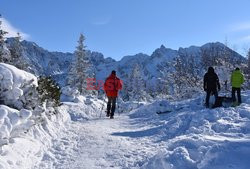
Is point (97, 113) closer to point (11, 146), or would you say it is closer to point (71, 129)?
point (71, 129)

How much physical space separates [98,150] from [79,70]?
4226cm

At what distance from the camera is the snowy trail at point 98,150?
28.1 feet

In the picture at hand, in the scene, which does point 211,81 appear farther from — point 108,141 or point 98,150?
point 98,150

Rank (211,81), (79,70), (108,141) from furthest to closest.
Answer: (79,70) < (211,81) < (108,141)

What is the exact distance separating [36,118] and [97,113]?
9989 mm

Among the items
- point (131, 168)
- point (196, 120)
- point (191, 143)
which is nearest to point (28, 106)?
point (131, 168)

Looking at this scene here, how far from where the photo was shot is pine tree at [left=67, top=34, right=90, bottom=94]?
5091 cm

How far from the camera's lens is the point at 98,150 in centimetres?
977

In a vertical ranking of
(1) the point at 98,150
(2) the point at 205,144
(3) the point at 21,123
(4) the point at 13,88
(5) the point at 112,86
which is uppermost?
(5) the point at 112,86

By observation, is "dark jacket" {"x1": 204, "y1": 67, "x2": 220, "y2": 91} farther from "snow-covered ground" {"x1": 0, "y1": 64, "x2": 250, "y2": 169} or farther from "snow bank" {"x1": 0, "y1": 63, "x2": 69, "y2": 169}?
"snow bank" {"x1": 0, "y1": 63, "x2": 69, "y2": 169}

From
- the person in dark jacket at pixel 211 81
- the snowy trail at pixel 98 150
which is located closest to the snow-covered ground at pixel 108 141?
the snowy trail at pixel 98 150

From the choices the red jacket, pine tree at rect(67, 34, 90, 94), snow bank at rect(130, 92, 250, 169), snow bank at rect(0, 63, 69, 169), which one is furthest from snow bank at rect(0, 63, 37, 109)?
pine tree at rect(67, 34, 90, 94)

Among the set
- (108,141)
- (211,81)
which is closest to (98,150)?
(108,141)

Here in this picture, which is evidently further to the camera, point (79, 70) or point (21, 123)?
point (79, 70)
